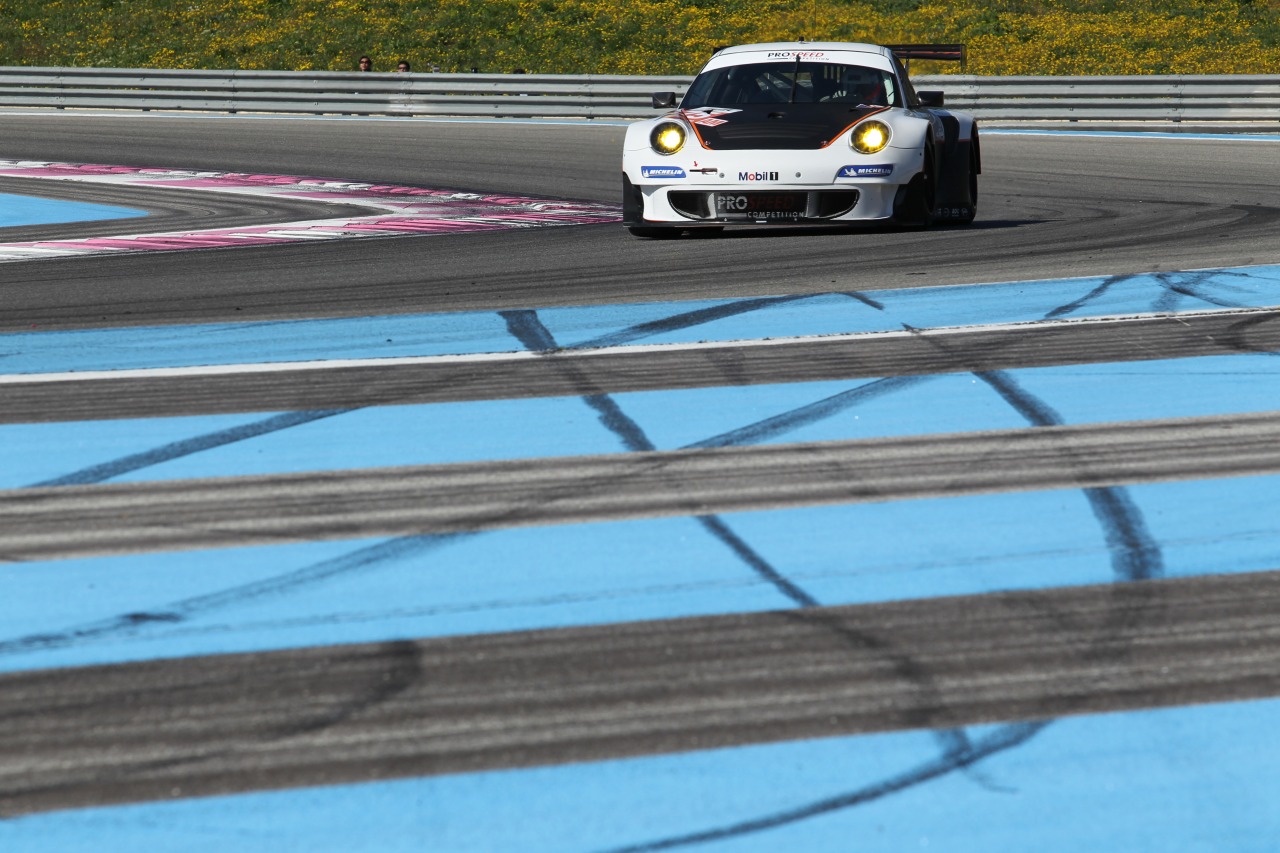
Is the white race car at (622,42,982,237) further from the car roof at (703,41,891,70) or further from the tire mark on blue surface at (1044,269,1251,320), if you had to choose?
the tire mark on blue surface at (1044,269,1251,320)

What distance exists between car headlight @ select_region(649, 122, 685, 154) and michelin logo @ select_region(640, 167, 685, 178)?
0.38ft

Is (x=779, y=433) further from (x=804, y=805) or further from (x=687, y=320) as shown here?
(x=804, y=805)

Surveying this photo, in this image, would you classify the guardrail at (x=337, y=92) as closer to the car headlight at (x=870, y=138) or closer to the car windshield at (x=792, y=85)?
the car windshield at (x=792, y=85)

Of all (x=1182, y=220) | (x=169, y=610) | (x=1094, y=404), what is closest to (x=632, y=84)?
(x=1182, y=220)

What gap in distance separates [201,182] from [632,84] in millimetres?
10146

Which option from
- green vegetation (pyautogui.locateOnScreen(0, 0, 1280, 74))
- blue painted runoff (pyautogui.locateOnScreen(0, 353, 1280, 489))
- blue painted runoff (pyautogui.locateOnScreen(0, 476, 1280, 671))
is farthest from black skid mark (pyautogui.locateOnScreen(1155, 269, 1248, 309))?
green vegetation (pyautogui.locateOnScreen(0, 0, 1280, 74))

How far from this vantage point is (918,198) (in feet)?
32.1

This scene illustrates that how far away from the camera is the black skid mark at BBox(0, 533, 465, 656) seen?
126 inches

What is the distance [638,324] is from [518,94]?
18.0m

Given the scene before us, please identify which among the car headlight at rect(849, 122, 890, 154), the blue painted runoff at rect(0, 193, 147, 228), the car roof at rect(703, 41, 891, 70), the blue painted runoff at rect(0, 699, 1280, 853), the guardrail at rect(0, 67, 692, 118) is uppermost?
the car roof at rect(703, 41, 891, 70)

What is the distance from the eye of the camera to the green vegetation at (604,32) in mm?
33688

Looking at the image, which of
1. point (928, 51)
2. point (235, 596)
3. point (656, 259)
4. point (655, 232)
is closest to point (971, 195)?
point (655, 232)

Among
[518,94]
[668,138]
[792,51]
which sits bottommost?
[518,94]

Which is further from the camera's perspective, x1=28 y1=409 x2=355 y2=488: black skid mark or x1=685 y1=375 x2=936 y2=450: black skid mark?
x1=685 y1=375 x2=936 y2=450: black skid mark
